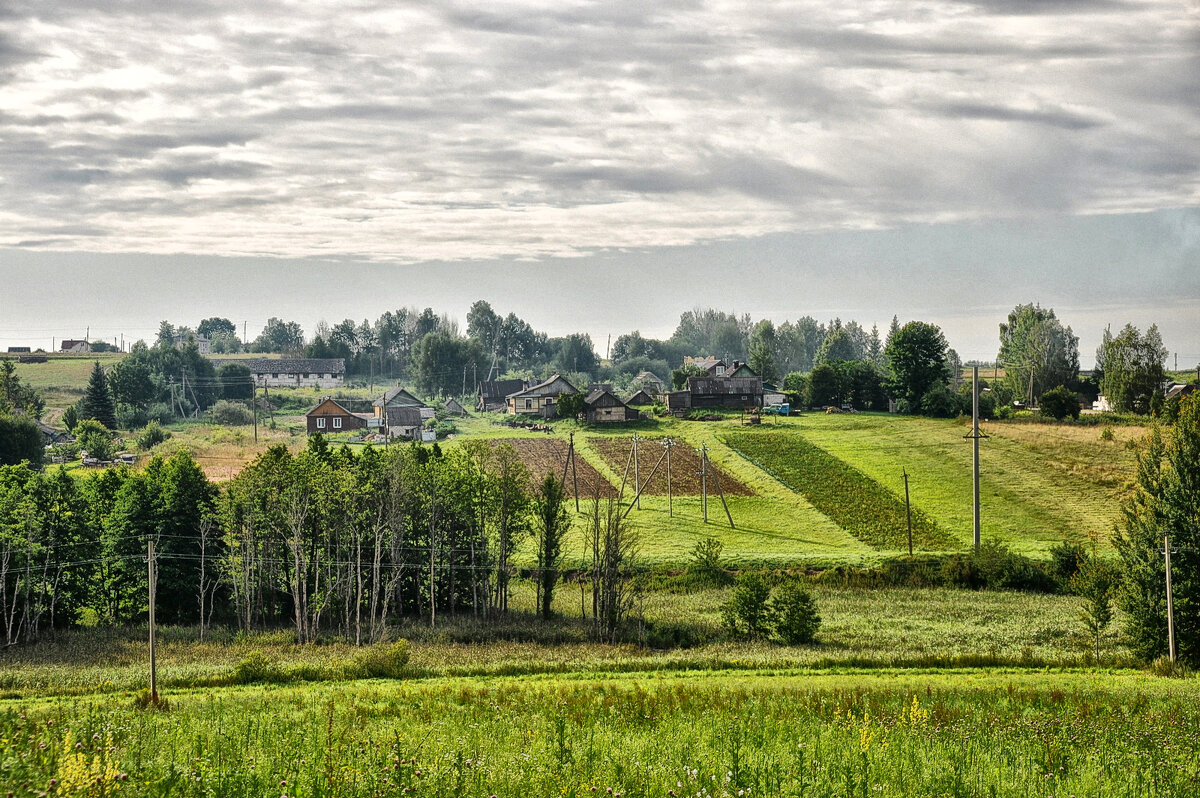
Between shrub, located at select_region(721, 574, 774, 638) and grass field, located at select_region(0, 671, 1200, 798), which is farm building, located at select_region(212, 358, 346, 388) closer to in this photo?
shrub, located at select_region(721, 574, 774, 638)

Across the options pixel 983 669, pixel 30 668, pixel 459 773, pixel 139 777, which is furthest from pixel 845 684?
pixel 30 668

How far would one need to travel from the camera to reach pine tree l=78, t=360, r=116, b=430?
347ft

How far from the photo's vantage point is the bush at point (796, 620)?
38062mm

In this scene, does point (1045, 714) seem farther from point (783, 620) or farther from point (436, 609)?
point (436, 609)

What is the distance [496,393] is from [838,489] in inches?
3341

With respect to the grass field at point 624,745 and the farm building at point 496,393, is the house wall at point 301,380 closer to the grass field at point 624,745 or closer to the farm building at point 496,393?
the farm building at point 496,393

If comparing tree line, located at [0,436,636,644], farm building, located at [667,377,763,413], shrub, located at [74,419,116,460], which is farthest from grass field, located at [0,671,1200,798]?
farm building, located at [667,377,763,413]

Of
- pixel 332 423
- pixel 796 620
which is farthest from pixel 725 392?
pixel 796 620

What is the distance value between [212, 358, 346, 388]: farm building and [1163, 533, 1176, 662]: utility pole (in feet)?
485

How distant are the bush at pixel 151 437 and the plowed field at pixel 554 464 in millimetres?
34963

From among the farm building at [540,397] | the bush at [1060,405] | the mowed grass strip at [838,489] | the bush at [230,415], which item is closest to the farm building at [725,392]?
the farm building at [540,397]

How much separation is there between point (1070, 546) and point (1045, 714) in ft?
129

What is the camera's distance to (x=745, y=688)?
23141mm

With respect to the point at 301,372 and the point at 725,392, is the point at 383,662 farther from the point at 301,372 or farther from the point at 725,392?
the point at 301,372
